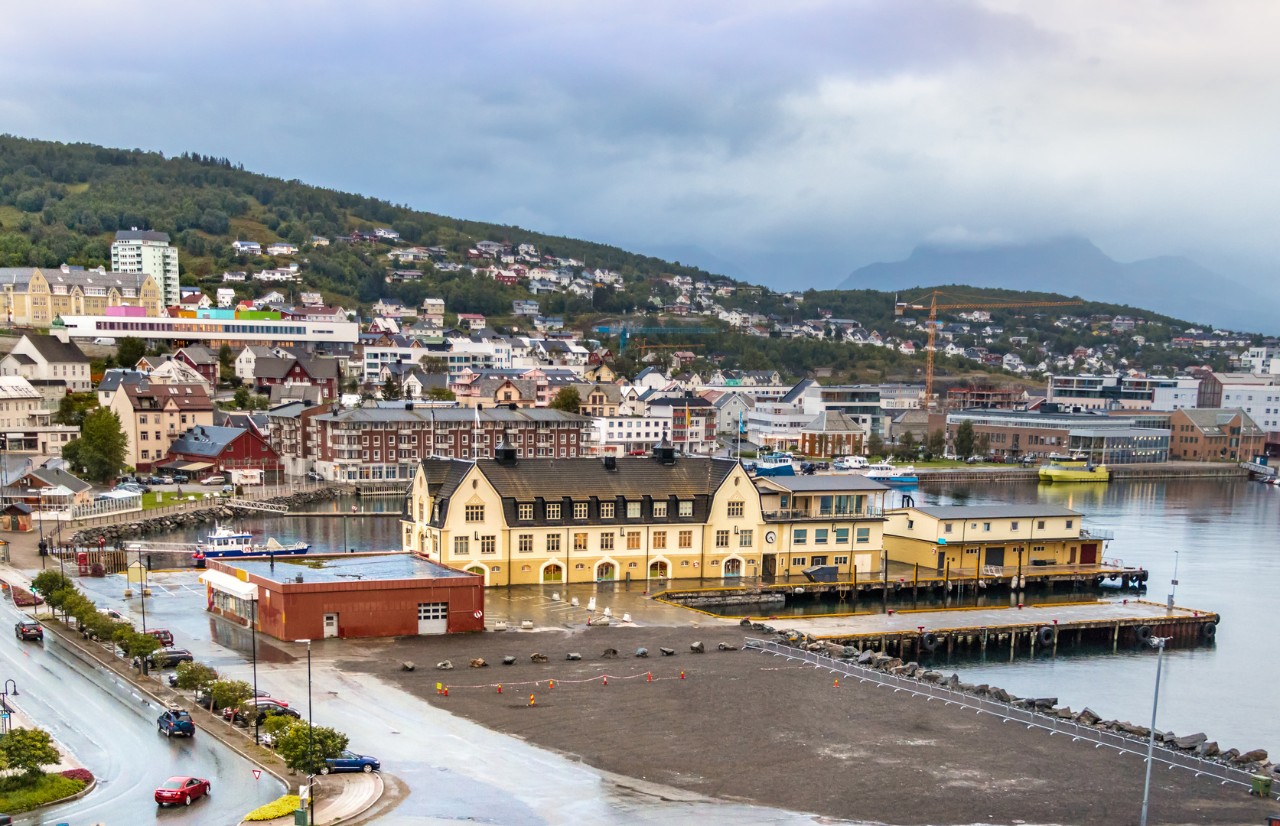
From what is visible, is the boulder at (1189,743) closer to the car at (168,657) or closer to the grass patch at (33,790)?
the grass patch at (33,790)

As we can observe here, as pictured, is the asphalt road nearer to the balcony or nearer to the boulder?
the boulder

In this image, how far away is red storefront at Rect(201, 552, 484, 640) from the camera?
34.6 meters

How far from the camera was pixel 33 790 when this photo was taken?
72.3ft

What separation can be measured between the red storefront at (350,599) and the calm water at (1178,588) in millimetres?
16146

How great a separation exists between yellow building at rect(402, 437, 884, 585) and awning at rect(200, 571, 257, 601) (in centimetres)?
767

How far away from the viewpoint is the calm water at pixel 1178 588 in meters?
35.9

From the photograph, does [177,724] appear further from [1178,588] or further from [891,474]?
[891,474]

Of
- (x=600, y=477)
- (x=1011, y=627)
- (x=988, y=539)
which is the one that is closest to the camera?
(x=1011, y=627)

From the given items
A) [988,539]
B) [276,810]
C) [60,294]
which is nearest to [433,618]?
[276,810]

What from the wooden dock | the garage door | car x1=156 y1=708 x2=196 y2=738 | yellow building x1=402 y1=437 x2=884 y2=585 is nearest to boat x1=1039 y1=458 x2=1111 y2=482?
the wooden dock

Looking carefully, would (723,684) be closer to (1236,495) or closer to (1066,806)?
(1066,806)

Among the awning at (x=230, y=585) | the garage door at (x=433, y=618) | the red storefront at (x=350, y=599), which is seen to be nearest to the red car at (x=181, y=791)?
the red storefront at (x=350, y=599)

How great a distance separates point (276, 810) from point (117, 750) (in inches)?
230

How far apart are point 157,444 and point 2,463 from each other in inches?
463
